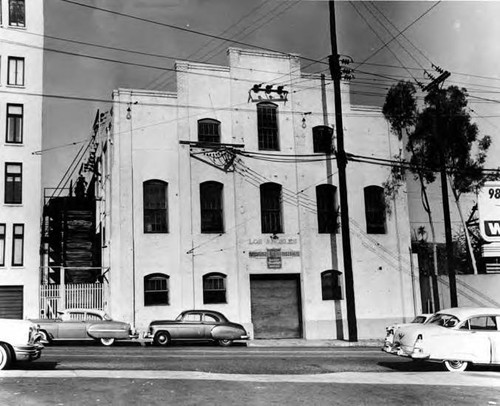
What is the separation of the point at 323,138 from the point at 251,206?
525cm

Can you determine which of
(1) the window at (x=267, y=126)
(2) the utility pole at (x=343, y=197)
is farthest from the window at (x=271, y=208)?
(2) the utility pole at (x=343, y=197)

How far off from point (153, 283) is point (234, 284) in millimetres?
3553

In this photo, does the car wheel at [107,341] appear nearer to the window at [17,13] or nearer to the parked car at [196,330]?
the parked car at [196,330]

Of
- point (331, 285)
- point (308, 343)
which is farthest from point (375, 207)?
point (308, 343)

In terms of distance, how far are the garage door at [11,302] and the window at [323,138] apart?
599 inches

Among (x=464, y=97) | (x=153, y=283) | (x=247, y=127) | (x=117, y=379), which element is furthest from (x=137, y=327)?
(x=464, y=97)

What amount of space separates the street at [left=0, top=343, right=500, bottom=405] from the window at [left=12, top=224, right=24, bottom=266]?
14.7 m

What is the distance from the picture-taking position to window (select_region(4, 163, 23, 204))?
3081 centimetres

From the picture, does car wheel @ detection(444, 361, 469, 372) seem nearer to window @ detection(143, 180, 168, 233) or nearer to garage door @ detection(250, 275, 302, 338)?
garage door @ detection(250, 275, 302, 338)

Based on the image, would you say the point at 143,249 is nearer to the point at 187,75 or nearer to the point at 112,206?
the point at 112,206

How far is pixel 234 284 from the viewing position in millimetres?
29125

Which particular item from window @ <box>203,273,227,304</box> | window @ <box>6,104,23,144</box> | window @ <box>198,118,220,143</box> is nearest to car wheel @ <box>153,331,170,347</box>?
window @ <box>203,273,227,304</box>

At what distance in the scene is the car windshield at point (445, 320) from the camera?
52.1 feet

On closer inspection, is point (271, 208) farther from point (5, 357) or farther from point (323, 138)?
point (5, 357)
